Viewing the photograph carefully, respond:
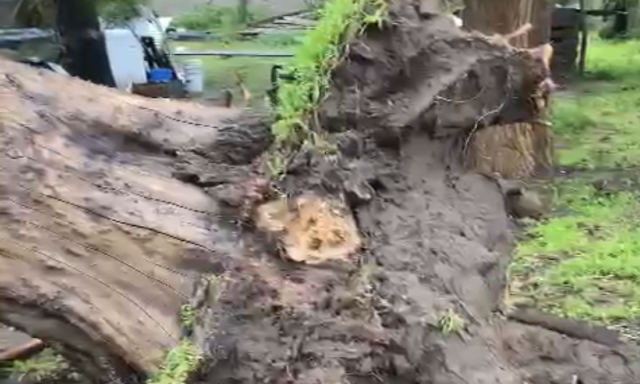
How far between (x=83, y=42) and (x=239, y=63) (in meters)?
3.35

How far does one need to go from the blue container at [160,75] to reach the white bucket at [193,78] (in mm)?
170

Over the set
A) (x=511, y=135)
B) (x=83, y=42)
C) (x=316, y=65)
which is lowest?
(x=511, y=135)

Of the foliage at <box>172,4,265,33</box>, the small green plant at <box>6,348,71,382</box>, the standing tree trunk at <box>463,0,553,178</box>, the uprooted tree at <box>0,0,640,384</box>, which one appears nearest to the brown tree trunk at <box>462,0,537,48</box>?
the standing tree trunk at <box>463,0,553,178</box>

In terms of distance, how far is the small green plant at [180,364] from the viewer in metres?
2.18

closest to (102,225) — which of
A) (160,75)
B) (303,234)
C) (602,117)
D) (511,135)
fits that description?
(303,234)

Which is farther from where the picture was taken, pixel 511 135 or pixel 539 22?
pixel 539 22

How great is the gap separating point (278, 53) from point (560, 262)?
274 inches

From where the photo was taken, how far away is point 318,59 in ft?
7.46

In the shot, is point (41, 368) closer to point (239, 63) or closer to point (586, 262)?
point (586, 262)

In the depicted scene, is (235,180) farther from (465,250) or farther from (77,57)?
(77,57)

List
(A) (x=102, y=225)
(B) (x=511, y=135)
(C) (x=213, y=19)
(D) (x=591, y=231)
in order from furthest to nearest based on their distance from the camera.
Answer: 1. (C) (x=213, y=19)
2. (B) (x=511, y=135)
3. (D) (x=591, y=231)
4. (A) (x=102, y=225)

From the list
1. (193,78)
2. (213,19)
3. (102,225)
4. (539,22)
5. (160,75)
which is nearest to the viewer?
(102,225)

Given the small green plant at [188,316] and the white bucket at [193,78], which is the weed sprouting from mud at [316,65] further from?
the white bucket at [193,78]

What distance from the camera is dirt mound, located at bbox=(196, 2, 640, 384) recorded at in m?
2.12
